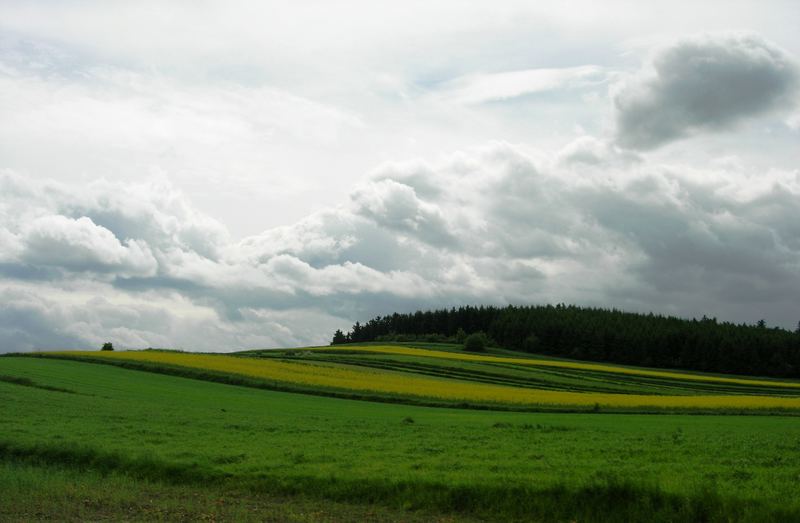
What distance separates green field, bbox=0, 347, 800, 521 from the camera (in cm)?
1505

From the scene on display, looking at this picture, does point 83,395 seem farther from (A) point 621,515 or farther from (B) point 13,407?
(A) point 621,515

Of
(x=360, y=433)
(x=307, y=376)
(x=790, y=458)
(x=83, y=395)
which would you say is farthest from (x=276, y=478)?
(x=307, y=376)

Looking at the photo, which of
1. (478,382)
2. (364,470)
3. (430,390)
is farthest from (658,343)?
(364,470)

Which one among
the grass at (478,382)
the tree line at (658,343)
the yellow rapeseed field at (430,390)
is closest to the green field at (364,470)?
the grass at (478,382)

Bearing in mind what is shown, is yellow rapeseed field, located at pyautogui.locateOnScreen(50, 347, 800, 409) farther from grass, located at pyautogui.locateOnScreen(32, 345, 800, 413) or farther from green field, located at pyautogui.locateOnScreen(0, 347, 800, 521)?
green field, located at pyautogui.locateOnScreen(0, 347, 800, 521)

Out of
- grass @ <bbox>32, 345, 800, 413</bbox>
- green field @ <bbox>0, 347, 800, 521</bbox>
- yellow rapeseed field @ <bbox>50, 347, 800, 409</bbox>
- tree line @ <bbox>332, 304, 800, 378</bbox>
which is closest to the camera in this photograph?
green field @ <bbox>0, 347, 800, 521</bbox>

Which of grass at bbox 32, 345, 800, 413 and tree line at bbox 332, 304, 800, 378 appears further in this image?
tree line at bbox 332, 304, 800, 378

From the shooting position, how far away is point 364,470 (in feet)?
59.2

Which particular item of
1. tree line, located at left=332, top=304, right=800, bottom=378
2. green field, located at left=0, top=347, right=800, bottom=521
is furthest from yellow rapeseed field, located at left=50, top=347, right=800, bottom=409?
tree line, located at left=332, top=304, right=800, bottom=378

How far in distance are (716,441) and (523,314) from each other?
156 m

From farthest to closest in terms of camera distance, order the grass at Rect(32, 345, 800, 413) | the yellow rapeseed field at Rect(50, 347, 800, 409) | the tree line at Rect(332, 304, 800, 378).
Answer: the tree line at Rect(332, 304, 800, 378) → the yellow rapeseed field at Rect(50, 347, 800, 409) → the grass at Rect(32, 345, 800, 413)

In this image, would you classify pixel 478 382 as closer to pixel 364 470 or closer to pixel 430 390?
pixel 430 390

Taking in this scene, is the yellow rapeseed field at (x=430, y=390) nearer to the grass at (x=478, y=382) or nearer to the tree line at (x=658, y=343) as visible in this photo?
the grass at (x=478, y=382)

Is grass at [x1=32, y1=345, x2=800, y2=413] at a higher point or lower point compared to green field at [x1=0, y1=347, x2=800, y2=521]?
lower
